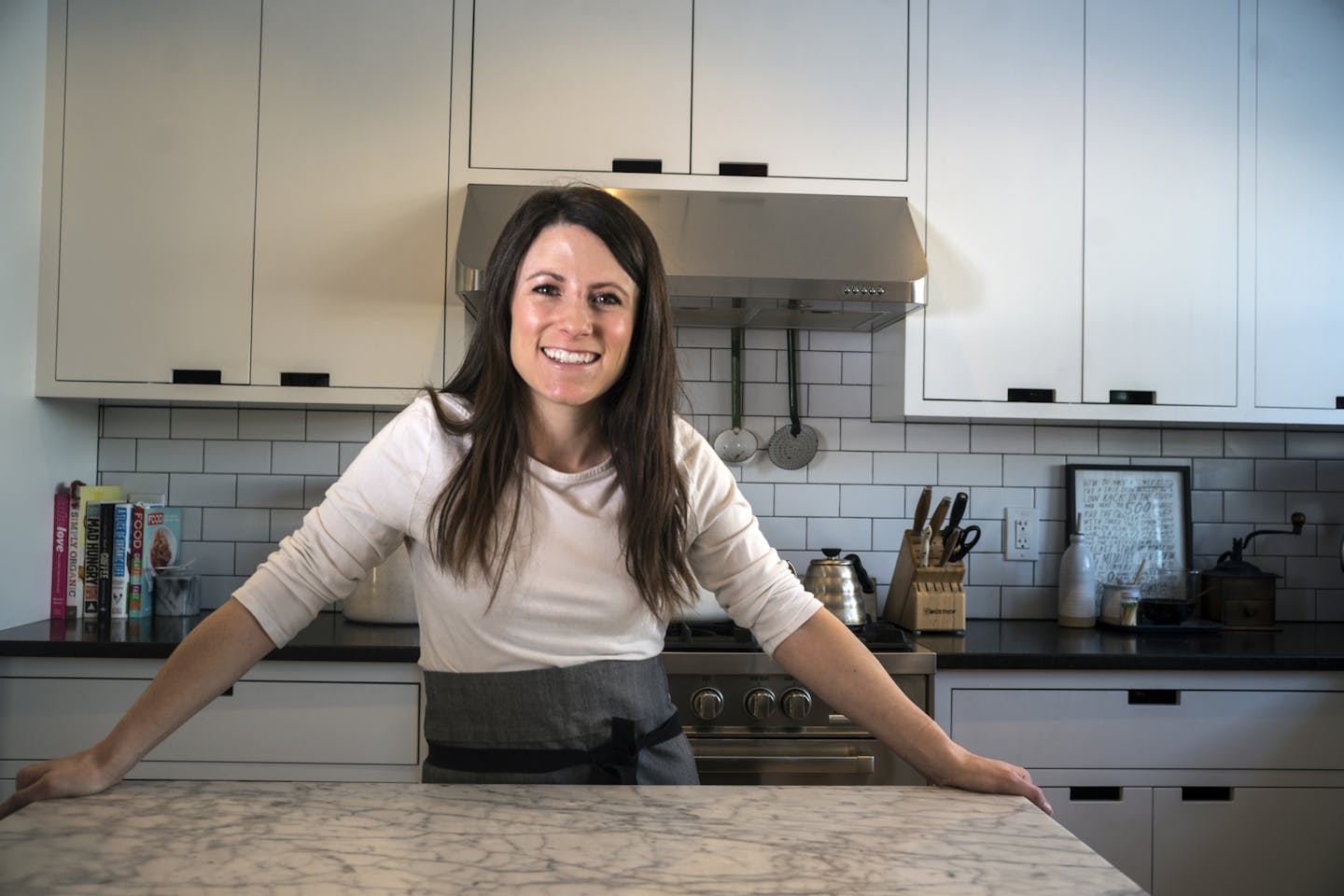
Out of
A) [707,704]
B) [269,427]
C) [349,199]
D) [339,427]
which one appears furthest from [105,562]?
[707,704]

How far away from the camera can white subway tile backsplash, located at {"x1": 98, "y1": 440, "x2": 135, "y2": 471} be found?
301 cm

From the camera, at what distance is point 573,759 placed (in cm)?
142

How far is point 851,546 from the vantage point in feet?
10.2

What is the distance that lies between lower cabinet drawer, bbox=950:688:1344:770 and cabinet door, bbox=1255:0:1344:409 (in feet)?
2.61

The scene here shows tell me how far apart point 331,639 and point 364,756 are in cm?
28

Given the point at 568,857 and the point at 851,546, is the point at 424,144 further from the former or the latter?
the point at 568,857

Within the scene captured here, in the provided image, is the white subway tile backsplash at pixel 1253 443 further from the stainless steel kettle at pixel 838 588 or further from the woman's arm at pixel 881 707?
the woman's arm at pixel 881 707

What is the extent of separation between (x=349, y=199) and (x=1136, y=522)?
2.33 metres

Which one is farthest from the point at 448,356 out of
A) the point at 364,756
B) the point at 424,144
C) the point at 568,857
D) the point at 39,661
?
the point at 568,857

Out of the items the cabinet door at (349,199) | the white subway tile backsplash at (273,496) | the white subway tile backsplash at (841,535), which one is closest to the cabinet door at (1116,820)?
the white subway tile backsplash at (841,535)

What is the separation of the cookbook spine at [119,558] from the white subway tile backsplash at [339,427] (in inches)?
20.0

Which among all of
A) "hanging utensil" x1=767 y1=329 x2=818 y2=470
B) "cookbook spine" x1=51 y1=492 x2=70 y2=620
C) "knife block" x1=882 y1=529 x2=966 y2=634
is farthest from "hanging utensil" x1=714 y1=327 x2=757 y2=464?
Result: "cookbook spine" x1=51 y1=492 x2=70 y2=620

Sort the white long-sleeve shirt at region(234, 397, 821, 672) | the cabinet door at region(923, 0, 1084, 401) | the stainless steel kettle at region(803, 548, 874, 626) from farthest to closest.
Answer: the cabinet door at region(923, 0, 1084, 401), the stainless steel kettle at region(803, 548, 874, 626), the white long-sleeve shirt at region(234, 397, 821, 672)

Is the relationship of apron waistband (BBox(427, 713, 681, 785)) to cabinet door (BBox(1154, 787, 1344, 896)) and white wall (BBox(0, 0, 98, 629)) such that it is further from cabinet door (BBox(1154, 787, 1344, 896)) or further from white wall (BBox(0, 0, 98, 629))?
white wall (BBox(0, 0, 98, 629))
